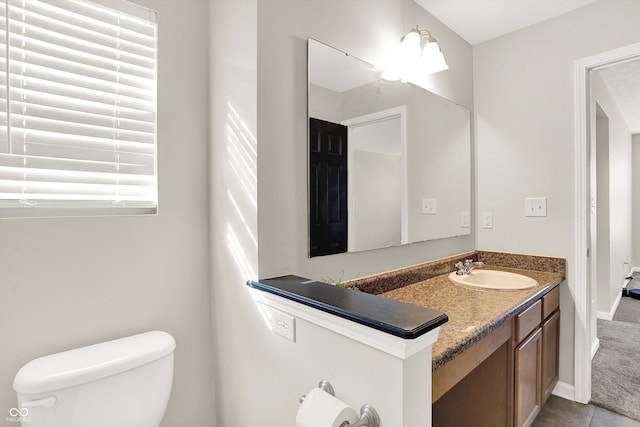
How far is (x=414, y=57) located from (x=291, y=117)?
0.97 m

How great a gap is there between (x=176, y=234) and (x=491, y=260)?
215cm

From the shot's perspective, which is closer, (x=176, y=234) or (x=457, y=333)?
(x=457, y=333)

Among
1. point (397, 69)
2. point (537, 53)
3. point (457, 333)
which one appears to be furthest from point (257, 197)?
point (537, 53)

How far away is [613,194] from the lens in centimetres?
400

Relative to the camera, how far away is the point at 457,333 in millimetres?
1186

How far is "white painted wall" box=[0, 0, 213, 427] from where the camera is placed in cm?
113

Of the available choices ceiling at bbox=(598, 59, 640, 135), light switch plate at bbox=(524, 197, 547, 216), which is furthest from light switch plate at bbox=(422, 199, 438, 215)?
ceiling at bbox=(598, 59, 640, 135)

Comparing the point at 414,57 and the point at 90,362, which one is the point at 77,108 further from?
the point at 414,57

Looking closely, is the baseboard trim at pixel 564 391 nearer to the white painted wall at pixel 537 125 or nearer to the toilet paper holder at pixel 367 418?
the white painted wall at pixel 537 125

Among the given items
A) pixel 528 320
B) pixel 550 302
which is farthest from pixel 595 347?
pixel 528 320

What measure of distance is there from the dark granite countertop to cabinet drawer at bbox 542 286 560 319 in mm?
50

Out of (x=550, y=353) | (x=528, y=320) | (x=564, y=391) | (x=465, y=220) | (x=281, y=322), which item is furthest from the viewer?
(x=465, y=220)

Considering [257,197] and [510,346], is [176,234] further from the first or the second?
[510,346]

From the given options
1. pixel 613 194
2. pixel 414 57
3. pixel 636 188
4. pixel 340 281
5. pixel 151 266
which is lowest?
pixel 340 281
